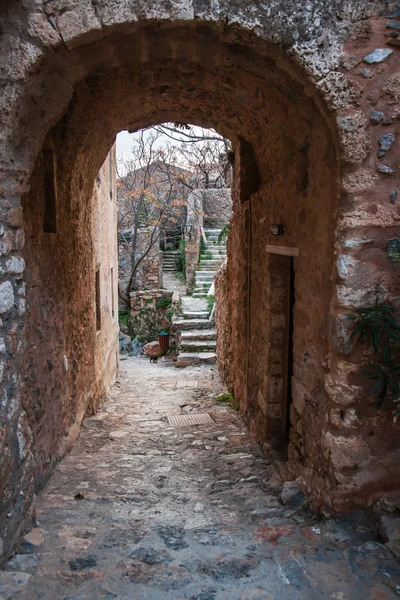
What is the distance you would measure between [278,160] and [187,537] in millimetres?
3086

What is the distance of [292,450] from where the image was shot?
153 inches

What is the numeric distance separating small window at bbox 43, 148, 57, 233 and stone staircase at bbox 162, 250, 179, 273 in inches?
639

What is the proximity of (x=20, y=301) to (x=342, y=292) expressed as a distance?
186cm

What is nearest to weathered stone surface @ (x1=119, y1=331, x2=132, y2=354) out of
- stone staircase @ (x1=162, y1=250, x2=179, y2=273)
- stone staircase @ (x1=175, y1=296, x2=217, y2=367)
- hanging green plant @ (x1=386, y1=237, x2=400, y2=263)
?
stone staircase @ (x1=175, y1=296, x2=217, y2=367)

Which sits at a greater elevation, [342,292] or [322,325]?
[342,292]

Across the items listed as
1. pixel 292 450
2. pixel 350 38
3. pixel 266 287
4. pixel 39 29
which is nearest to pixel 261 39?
pixel 350 38

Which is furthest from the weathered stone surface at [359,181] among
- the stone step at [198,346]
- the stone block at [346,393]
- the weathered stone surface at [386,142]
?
the stone step at [198,346]

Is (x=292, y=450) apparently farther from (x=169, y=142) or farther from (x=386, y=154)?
(x=169, y=142)

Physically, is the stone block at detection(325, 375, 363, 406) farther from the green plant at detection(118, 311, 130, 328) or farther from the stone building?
the green plant at detection(118, 311, 130, 328)

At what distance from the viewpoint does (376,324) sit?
2.78 meters

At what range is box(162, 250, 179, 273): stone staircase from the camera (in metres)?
20.7

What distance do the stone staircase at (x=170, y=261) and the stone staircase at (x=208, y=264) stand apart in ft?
6.59

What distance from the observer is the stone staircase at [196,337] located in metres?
11.6

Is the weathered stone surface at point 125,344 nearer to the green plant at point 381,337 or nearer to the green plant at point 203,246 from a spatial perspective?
the green plant at point 203,246
